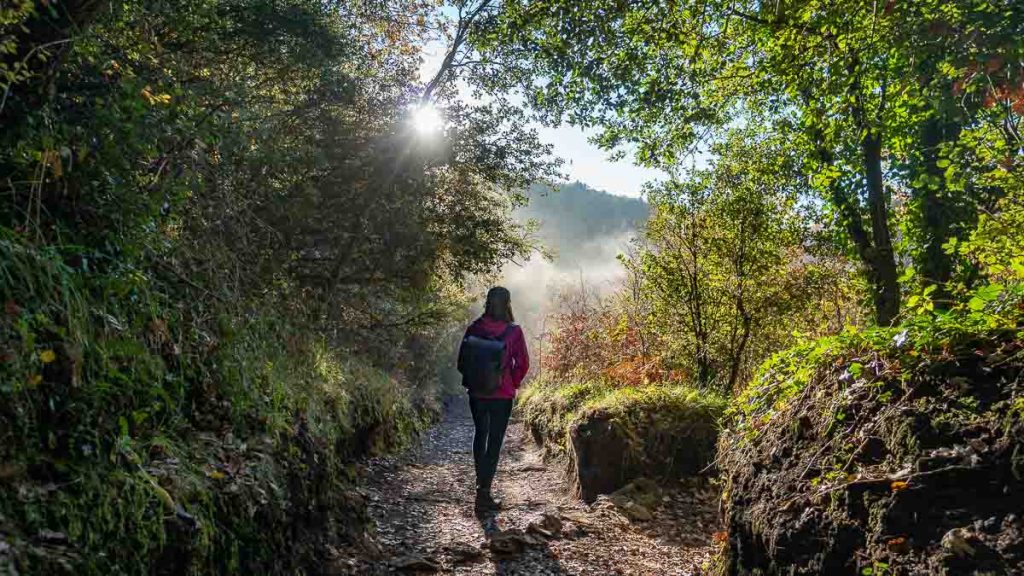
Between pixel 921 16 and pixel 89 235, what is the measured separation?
5393 millimetres

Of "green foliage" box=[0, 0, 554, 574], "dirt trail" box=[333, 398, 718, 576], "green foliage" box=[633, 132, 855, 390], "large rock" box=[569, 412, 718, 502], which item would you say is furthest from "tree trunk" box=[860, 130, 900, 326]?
"green foliage" box=[0, 0, 554, 574]

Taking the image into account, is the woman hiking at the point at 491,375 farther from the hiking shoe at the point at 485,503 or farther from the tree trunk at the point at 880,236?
the tree trunk at the point at 880,236

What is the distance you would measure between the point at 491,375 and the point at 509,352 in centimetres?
31

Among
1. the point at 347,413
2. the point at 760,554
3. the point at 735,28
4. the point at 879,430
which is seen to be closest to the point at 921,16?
the point at 735,28

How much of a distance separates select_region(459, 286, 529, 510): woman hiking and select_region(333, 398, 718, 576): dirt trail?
21.1 inches

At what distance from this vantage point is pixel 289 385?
4.84 metres

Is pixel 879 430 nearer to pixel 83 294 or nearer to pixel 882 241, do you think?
pixel 83 294

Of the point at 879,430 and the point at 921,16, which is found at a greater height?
the point at 921,16

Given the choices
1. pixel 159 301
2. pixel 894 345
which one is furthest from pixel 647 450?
pixel 159 301

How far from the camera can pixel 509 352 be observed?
5949mm

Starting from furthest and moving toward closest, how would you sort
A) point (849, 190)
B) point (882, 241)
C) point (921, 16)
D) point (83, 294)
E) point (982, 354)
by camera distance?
point (849, 190), point (882, 241), point (921, 16), point (83, 294), point (982, 354)

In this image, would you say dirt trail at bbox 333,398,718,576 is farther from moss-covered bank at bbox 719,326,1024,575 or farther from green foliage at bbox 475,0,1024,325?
green foliage at bbox 475,0,1024,325

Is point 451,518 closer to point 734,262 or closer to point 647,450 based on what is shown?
point 647,450

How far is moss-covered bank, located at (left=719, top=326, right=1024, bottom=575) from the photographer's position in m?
2.21
